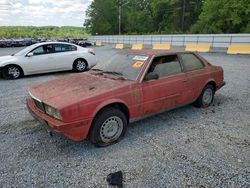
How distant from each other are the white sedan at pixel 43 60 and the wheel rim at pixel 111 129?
650 centimetres

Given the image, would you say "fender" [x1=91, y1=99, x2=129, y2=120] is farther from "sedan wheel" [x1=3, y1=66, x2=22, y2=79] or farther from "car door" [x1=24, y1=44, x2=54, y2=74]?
"sedan wheel" [x1=3, y1=66, x2=22, y2=79]

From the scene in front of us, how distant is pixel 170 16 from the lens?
199ft

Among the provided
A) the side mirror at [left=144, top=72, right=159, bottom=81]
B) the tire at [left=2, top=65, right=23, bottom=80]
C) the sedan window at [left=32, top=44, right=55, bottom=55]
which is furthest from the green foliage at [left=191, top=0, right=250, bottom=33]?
the side mirror at [left=144, top=72, right=159, bottom=81]

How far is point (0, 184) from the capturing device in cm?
291

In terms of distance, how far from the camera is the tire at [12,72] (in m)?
8.90

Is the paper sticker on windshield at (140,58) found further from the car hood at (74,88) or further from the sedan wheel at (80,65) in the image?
the sedan wheel at (80,65)

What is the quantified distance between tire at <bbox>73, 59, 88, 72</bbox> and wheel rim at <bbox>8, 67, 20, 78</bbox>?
91.0 inches

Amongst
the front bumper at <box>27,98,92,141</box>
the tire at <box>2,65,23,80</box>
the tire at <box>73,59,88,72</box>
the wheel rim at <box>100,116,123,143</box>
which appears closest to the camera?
the front bumper at <box>27,98,92,141</box>

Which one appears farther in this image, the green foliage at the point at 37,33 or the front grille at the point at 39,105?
the green foliage at the point at 37,33

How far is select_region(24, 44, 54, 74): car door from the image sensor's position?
9.09 m

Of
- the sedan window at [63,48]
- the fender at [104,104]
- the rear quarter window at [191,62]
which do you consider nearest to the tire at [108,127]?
the fender at [104,104]

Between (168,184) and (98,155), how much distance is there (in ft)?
3.83

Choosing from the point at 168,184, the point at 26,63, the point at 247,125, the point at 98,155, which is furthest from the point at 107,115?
the point at 26,63

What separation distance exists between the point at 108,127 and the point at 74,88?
34.4 inches
